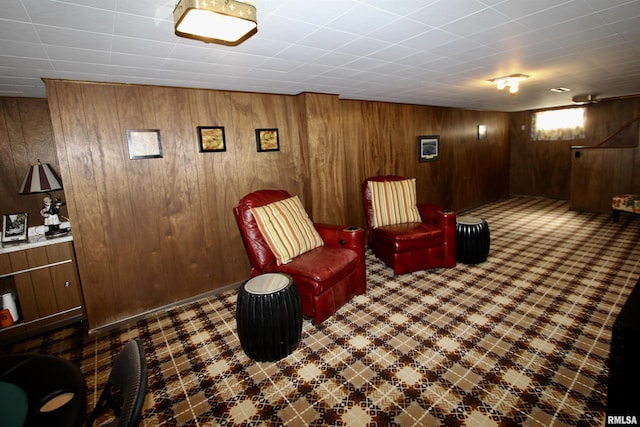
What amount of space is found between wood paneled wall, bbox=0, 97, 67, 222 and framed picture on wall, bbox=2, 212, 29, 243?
228 mm

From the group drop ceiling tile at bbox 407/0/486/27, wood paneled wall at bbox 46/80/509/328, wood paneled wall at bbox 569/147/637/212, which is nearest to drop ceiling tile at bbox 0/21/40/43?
wood paneled wall at bbox 46/80/509/328

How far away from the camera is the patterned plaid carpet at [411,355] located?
5.89 feet

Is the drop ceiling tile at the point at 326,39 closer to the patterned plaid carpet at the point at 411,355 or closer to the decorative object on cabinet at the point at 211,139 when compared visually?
the decorative object on cabinet at the point at 211,139

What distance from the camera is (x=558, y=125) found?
23.9ft

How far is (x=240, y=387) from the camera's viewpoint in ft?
6.68

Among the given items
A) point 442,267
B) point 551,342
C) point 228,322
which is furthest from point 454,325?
point 228,322

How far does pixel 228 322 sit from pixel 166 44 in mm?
2258

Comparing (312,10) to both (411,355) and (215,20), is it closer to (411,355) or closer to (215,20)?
(215,20)

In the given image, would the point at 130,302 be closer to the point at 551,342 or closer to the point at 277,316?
the point at 277,316

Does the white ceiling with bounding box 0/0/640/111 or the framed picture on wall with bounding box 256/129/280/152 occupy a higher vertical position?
the white ceiling with bounding box 0/0/640/111

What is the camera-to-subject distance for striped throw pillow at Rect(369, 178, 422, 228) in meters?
3.92

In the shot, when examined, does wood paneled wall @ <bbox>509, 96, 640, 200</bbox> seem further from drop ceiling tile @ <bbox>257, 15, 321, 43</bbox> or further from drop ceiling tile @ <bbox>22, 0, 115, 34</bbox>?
drop ceiling tile @ <bbox>22, 0, 115, 34</bbox>

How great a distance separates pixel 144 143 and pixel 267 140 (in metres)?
1.29

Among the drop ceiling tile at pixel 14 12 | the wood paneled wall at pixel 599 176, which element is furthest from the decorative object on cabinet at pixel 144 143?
the wood paneled wall at pixel 599 176
